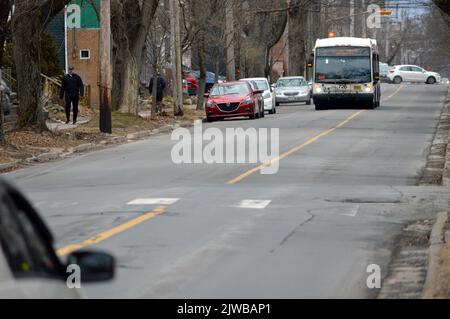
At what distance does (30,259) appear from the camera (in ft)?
15.5

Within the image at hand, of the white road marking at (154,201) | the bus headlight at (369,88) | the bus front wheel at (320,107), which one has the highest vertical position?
the white road marking at (154,201)

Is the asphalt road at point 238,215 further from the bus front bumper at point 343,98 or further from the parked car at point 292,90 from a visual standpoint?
the parked car at point 292,90

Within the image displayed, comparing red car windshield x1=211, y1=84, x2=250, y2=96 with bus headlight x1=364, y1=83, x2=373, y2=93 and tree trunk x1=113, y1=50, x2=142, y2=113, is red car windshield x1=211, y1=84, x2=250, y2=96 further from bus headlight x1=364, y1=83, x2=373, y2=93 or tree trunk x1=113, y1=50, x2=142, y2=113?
bus headlight x1=364, y1=83, x2=373, y2=93

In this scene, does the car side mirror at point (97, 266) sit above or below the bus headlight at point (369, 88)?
above

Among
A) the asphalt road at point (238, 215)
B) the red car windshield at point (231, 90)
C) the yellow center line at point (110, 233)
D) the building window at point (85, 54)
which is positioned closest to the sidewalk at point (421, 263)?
the asphalt road at point (238, 215)

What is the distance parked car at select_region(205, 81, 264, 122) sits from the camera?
144ft

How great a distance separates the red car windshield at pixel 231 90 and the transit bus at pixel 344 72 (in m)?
6.10

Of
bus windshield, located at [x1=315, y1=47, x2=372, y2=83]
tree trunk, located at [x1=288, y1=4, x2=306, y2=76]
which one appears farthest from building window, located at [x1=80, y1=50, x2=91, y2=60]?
tree trunk, located at [x1=288, y1=4, x2=306, y2=76]

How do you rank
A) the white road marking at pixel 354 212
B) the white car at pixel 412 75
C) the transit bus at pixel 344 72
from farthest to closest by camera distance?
the white car at pixel 412 75 < the transit bus at pixel 344 72 < the white road marking at pixel 354 212

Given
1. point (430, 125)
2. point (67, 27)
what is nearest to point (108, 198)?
point (430, 125)

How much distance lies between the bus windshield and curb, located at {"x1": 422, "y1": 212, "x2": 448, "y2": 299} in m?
35.8

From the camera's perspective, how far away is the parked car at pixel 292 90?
60.5 m

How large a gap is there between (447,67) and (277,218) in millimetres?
137167
